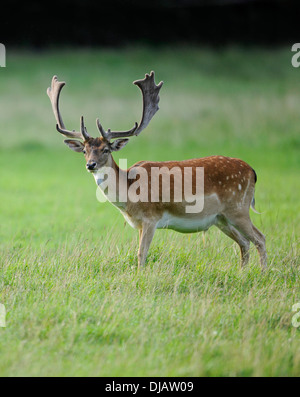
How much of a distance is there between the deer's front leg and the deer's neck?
380 millimetres

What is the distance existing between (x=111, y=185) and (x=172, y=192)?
2.34 ft

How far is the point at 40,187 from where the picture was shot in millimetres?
16016

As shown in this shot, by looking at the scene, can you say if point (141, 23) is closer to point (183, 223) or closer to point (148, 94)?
point (148, 94)

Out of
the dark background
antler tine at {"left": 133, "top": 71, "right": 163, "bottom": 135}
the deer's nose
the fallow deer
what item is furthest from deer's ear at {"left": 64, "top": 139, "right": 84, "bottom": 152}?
the dark background

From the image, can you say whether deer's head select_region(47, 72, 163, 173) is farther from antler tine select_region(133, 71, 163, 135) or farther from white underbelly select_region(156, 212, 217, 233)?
white underbelly select_region(156, 212, 217, 233)

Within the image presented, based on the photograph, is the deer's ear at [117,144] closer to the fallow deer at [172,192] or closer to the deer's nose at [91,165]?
the fallow deer at [172,192]

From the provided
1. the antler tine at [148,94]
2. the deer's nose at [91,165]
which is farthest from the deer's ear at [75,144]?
the antler tine at [148,94]

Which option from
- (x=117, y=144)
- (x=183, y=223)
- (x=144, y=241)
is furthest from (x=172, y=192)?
(x=117, y=144)

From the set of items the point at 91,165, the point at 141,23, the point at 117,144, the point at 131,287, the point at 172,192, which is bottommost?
the point at 131,287

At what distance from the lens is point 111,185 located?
7.83 metres

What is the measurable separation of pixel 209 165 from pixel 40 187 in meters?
8.54

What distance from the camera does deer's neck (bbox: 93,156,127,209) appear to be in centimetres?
775

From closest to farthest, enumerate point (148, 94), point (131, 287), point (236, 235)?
point (131, 287), point (236, 235), point (148, 94)
